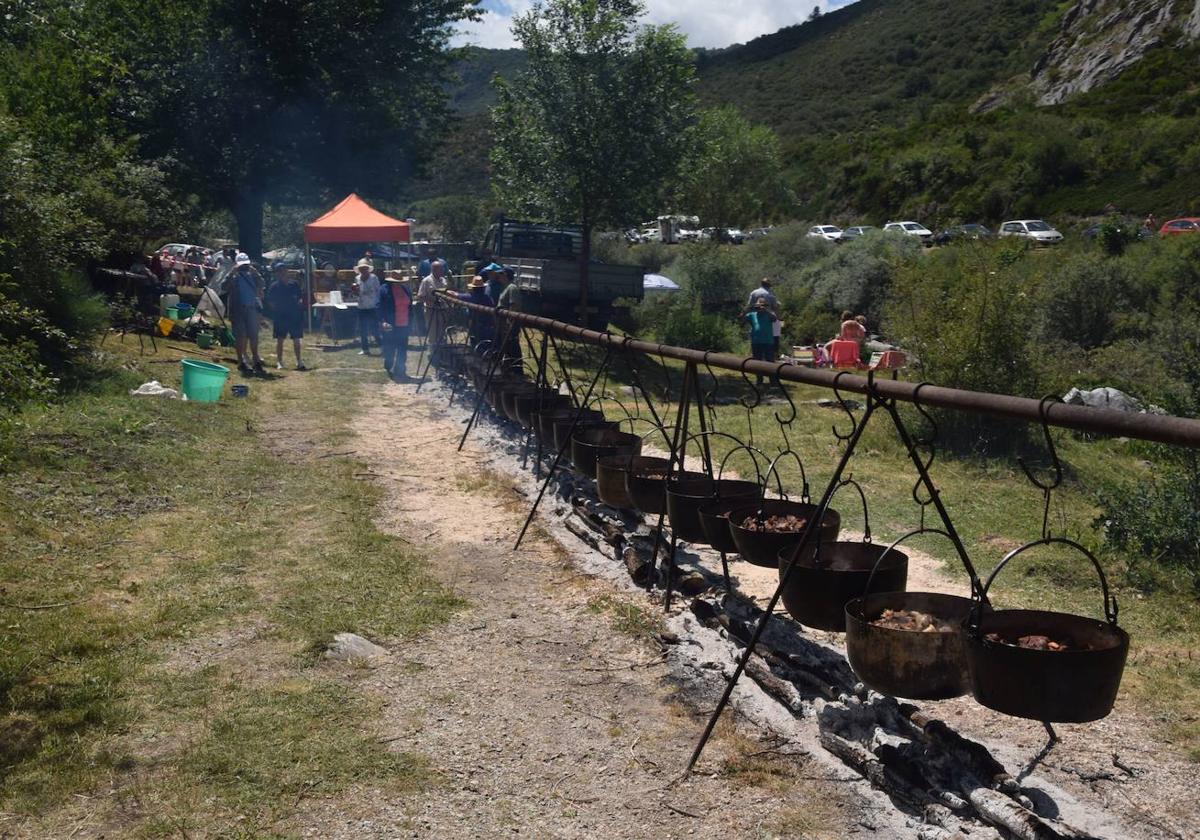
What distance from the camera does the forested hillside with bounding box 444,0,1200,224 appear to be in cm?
4797

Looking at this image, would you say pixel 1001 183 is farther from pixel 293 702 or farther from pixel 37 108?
→ pixel 293 702

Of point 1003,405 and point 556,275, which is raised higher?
point 1003,405

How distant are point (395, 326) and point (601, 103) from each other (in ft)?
17.7

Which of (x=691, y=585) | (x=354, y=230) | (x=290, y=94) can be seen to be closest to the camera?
(x=691, y=585)

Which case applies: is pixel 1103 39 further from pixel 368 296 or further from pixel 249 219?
pixel 368 296

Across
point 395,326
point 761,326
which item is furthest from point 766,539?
point 395,326

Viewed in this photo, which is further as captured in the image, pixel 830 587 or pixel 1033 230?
pixel 1033 230

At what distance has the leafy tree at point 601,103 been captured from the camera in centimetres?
1864

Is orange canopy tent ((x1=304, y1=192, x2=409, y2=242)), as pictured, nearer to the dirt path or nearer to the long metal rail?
the dirt path

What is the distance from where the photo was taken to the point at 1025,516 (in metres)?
8.45

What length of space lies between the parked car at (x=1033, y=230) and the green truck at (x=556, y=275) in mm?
24579

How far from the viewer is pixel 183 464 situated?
9039 millimetres

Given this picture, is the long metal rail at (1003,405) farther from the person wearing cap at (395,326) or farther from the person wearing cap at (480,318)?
the person wearing cap at (395,326)

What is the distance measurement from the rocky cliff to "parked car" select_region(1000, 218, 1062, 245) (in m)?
26.4
